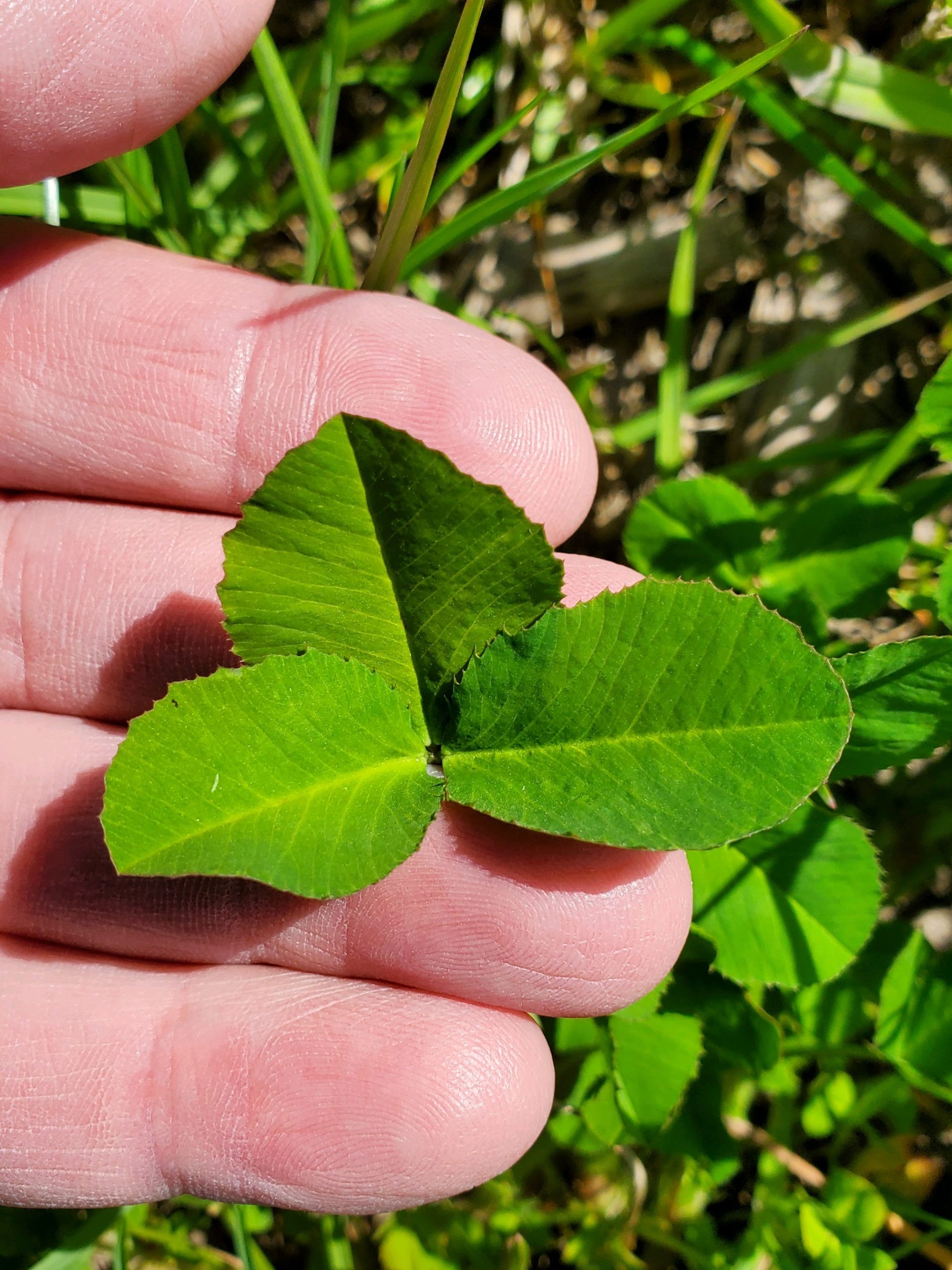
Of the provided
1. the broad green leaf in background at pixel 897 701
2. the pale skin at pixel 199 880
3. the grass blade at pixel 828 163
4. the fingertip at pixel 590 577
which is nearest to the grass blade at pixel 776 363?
the grass blade at pixel 828 163

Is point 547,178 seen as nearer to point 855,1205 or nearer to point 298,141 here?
point 298,141

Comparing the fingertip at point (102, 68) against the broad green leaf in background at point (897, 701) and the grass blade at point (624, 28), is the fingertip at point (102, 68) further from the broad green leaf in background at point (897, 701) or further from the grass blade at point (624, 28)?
the broad green leaf in background at point (897, 701)

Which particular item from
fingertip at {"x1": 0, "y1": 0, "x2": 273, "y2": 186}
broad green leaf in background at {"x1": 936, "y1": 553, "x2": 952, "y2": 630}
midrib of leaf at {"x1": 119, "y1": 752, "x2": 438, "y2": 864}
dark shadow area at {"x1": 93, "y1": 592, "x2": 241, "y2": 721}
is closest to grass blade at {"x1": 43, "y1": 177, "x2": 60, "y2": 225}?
fingertip at {"x1": 0, "y1": 0, "x2": 273, "y2": 186}

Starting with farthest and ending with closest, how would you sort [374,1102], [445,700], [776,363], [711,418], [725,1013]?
[711,418] < [776,363] < [725,1013] < [374,1102] < [445,700]

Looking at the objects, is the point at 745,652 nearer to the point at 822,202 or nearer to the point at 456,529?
the point at 456,529

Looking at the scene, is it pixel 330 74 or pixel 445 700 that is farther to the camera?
pixel 330 74

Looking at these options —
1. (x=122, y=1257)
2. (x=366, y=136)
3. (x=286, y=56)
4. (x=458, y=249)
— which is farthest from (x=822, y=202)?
(x=122, y=1257)

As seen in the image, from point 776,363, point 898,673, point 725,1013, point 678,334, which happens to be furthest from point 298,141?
point 725,1013
